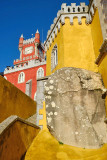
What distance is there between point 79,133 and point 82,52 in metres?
4.07

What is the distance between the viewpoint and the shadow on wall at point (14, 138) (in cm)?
340

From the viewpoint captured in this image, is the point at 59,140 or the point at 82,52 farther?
the point at 82,52

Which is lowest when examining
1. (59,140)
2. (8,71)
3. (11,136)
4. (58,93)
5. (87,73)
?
(59,140)

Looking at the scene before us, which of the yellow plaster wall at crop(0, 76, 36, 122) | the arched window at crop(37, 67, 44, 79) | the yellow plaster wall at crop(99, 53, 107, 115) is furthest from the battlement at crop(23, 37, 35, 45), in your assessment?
the yellow plaster wall at crop(99, 53, 107, 115)

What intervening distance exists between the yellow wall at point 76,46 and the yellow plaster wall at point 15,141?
3.57 metres

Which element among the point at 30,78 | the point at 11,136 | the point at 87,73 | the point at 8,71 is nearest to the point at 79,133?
the point at 11,136

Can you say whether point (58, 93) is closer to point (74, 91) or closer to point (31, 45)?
point (74, 91)

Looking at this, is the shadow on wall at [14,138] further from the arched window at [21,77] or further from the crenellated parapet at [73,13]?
the arched window at [21,77]

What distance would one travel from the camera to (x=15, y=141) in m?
3.99

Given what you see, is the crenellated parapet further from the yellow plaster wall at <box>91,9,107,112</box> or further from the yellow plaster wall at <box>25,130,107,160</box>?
the yellow plaster wall at <box>25,130,107,160</box>

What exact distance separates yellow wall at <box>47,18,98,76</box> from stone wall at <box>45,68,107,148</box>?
109 centimetres

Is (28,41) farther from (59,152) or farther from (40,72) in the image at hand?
(59,152)

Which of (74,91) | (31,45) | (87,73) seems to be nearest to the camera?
(74,91)

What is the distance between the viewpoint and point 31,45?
39.9 meters
